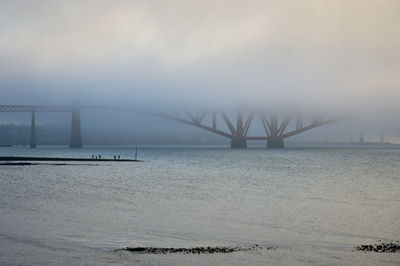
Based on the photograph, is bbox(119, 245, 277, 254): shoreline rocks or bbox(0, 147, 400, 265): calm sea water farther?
bbox(119, 245, 277, 254): shoreline rocks

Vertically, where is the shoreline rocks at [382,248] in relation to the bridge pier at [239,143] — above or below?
below

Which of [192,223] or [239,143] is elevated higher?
[239,143]

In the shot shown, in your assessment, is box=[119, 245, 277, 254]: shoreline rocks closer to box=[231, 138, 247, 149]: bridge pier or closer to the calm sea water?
the calm sea water

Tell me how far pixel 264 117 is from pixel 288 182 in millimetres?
88188

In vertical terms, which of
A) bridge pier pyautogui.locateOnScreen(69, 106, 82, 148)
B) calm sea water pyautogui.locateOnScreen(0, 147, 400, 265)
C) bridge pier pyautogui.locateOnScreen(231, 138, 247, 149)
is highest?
bridge pier pyautogui.locateOnScreen(69, 106, 82, 148)

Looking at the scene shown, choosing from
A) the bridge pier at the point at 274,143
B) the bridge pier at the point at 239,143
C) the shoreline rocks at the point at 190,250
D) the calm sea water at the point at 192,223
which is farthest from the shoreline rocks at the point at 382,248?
the bridge pier at the point at 274,143

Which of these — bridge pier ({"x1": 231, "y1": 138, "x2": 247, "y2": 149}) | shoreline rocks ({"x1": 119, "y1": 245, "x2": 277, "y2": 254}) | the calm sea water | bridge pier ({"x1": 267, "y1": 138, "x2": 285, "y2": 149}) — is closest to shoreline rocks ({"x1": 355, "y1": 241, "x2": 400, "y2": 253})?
the calm sea water

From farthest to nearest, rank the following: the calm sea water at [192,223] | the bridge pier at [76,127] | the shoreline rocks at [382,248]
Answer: the bridge pier at [76,127] < the shoreline rocks at [382,248] < the calm sea water at [192,223]

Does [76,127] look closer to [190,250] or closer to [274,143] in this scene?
[274,143]

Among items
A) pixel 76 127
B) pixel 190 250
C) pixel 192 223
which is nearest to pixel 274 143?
pixel 76 127

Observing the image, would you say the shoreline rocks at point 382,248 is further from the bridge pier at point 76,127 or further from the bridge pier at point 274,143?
the bridge pier at point 76,127

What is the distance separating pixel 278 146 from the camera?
150375 mm

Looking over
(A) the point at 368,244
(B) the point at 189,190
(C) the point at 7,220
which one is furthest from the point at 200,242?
(B) the point at 189,190

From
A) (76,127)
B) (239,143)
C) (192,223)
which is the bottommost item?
(192,223)
